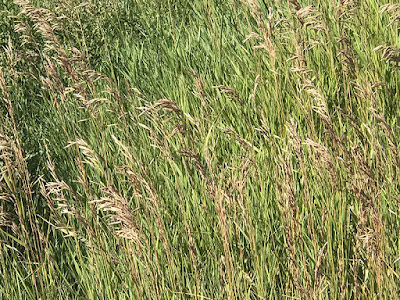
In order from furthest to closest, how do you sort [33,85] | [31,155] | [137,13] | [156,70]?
[137,13] < [33,85] < [156,70] < [31,155]

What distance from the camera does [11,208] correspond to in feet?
9.67

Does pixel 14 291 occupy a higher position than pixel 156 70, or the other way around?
pixel 156 70

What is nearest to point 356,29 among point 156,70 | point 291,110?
point 291,110

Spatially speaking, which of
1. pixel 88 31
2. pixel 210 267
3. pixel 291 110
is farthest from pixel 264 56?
pixel 210 267

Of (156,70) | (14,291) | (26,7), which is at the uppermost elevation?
(26,7)

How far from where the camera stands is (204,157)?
2.70 meters

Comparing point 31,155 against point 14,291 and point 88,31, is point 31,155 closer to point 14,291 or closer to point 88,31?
point 14,291

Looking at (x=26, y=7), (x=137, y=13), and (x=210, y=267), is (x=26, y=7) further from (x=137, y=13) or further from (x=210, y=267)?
(x=137, y=13)

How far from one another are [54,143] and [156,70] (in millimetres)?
742

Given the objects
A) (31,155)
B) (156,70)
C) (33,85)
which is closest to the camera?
(31,155)

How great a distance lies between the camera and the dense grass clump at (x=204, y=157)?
1805 millimetres

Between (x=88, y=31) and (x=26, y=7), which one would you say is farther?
(x=88, y=31)

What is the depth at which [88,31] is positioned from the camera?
12.7 ft

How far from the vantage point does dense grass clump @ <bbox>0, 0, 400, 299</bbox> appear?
1.80 metres
